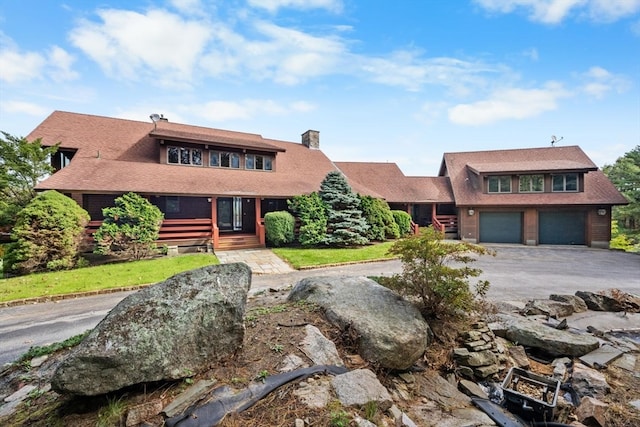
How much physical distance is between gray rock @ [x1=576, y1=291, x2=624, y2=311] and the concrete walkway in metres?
7.91

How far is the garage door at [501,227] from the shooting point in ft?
61.1

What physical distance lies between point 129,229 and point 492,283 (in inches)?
522

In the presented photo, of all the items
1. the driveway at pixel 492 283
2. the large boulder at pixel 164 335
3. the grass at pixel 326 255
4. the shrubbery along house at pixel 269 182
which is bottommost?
the driveway at pixel 492 283

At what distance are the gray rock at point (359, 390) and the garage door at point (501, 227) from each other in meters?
19.9

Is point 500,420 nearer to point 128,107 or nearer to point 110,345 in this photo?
point 110,345

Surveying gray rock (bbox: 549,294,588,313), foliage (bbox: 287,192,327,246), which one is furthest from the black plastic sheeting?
foliage (bbox: 287,192,327,246)

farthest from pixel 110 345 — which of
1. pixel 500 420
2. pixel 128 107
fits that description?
pixel 128 107

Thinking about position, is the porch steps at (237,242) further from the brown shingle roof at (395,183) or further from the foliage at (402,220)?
the foliage at (402,220)

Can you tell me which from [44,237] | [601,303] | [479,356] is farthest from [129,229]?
[601,303]

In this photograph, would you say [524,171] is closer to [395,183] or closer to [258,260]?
[395,183]

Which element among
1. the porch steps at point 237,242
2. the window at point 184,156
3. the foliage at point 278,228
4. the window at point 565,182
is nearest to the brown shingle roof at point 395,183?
the window at point 565,182

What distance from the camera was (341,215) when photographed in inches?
565

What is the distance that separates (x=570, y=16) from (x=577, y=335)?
40.2 feet

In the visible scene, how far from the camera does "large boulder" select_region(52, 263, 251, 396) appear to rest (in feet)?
7.08
